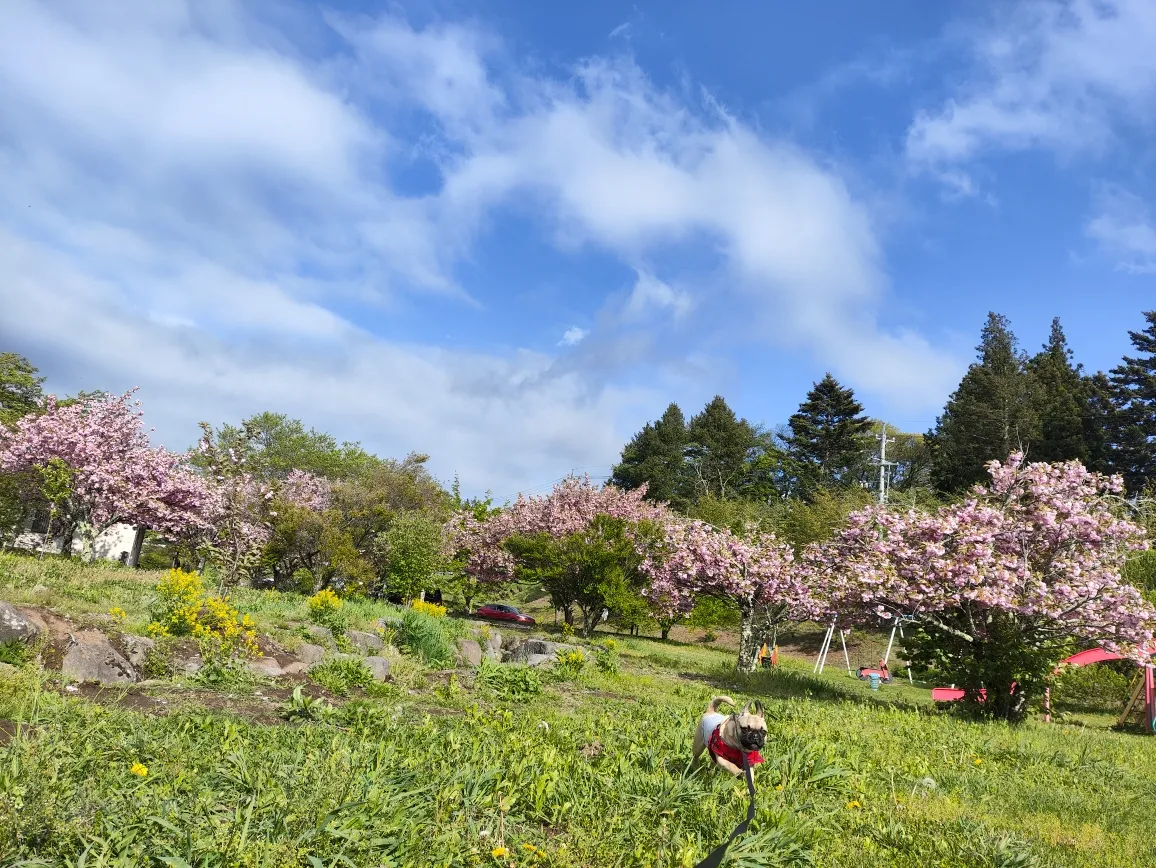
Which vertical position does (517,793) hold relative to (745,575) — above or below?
below

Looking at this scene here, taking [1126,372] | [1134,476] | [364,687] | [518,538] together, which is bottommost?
[364,687]

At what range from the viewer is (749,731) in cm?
496

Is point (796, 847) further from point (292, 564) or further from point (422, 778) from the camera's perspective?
point (292, 564)

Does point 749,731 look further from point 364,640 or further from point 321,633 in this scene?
point 364,640

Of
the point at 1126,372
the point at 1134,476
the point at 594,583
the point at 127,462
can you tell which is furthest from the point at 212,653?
the point at 1126,372

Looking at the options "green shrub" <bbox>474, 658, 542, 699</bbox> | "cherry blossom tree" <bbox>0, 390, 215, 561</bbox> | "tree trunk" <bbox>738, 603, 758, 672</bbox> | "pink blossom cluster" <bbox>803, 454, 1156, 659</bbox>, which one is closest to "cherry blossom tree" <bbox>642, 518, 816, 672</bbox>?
"tree trunk" <bbox>738, 603, 758, 672</bbox>

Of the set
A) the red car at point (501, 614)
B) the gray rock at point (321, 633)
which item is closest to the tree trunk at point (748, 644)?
the gray rock at point (321, 633)

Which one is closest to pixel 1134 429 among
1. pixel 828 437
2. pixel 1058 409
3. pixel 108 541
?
pixel 1058 409

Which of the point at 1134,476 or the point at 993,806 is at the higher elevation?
the point at 1134,476

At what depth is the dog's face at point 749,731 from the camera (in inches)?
194

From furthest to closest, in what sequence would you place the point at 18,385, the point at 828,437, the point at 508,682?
the point at 828,437 < the point at 18,385 < the point at 508,682

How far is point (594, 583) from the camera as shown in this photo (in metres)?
22.9

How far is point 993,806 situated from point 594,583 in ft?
58.3

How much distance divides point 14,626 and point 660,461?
5694cm
